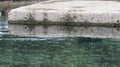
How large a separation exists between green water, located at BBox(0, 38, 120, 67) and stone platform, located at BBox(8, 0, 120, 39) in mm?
1449

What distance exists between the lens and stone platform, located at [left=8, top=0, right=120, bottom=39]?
15.7m

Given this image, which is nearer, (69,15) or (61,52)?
(61,52)

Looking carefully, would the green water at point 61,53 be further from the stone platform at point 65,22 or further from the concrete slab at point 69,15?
the concrete slab at point 69,15

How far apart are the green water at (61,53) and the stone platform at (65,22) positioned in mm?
1449

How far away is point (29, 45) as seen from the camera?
13.5m

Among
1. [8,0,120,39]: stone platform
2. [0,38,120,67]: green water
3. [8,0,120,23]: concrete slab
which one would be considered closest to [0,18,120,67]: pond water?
[0,38,120,67]: green water

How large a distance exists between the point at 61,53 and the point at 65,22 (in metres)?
4.76

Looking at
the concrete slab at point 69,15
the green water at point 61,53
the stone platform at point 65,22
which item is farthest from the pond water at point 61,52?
the concrete slab at point 69,15

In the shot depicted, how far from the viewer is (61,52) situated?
12336mm

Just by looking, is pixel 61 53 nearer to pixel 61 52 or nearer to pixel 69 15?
pixel 61 52

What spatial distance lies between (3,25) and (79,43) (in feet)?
20.2

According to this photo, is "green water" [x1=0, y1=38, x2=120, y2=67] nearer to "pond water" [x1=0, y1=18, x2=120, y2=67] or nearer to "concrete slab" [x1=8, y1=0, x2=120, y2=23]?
"pond water" [x1=0, y1=18, x2=120, y2=67]

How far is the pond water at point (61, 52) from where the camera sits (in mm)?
10859

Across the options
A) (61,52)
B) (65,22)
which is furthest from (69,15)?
(61,52)
